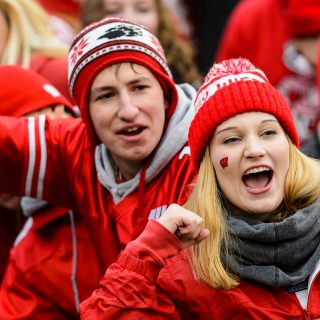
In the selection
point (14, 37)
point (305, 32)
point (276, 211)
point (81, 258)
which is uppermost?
point (305, 32)

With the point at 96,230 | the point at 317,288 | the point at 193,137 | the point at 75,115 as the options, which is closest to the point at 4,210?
the point at 75,115

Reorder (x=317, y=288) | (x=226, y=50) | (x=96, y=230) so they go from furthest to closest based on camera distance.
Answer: (x=226, y=50) < (x=96, y=230) < (x=317, y=288)

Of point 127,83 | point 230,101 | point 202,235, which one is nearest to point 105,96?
point 127,83

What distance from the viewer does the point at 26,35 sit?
17.8 ft

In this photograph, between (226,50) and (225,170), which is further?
(226,50)

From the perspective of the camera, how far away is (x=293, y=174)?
3.83 metres

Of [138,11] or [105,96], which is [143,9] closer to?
[138,11]

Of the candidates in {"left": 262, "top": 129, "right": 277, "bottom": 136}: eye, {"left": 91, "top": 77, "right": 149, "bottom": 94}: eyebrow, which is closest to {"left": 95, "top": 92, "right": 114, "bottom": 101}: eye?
{"left": 91, "top": 77, "right": 149, "bottom": 94}: eyebrow

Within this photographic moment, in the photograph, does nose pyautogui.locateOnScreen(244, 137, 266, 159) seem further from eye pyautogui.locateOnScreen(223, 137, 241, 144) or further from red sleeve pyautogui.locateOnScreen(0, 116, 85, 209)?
red sleeve pyautogui.locateOnScreen(0, 116, 85, 209)

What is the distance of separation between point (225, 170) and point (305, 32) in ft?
8.98

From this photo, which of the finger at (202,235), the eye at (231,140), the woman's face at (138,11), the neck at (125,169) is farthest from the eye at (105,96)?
the woman's face at (138,11)

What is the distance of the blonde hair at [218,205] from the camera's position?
12.3 feet

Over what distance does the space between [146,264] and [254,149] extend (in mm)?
529

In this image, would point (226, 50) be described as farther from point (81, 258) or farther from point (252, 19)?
point (81, 258)
